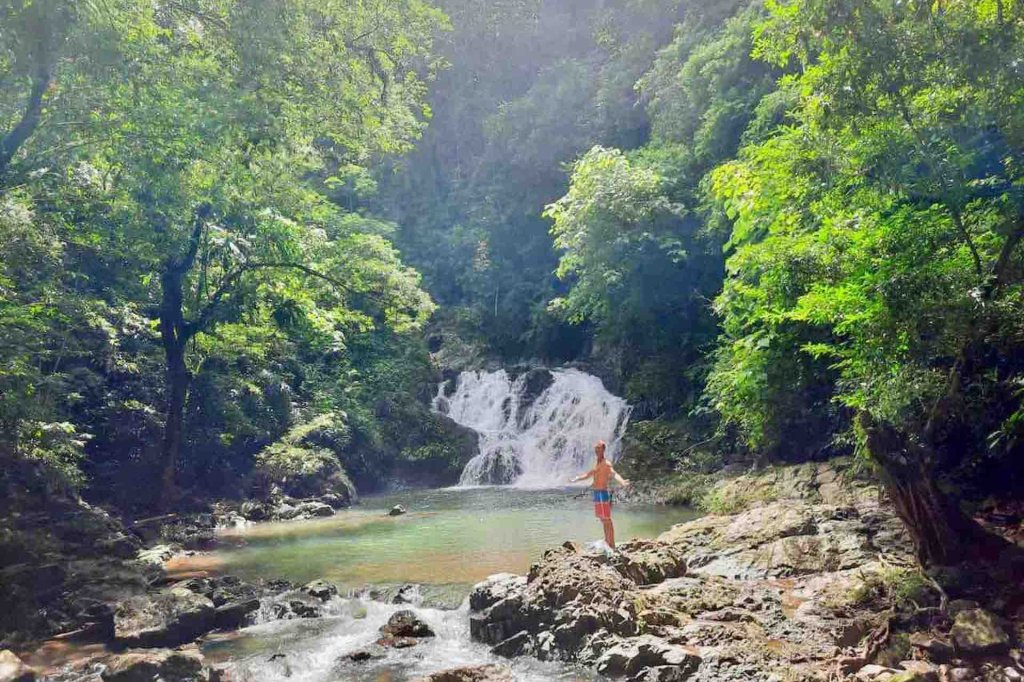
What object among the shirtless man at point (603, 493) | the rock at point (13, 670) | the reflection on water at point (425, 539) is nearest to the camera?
the rock at point (13, 670)

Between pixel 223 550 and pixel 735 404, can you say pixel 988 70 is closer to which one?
pixel 735 404

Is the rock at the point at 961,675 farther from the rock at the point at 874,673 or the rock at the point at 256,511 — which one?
the rock at the point at 256,511

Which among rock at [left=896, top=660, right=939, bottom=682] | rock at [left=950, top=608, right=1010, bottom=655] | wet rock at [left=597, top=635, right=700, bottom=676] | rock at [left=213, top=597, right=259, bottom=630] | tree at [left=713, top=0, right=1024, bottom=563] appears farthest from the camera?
rock at [left=213, top=597, right=259, bottom=630]

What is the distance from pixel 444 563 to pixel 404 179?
100 feet

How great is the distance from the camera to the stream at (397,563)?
744cm

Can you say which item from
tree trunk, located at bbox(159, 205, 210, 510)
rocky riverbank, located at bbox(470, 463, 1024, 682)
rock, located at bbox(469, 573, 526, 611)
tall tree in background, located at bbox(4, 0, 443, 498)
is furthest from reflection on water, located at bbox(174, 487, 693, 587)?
tall tree in background, located at bbox(4, 0, 443, 498)

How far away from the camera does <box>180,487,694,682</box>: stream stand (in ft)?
24.4

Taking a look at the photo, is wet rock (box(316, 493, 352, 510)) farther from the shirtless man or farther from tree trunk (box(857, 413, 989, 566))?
tree trunk (box(857, 413, 989, 566))

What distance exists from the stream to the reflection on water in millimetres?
Answer: 22

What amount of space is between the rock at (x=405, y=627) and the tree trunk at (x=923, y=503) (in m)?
5.00

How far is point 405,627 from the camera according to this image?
8234 millimetres

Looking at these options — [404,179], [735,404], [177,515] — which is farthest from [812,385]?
[404,179]

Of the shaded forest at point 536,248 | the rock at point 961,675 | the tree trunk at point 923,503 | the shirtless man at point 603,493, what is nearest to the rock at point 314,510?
the shaded forest at point 536,248

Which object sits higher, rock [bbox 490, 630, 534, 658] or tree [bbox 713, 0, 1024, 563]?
tree [bbox 713, 0, 1024, 563]
